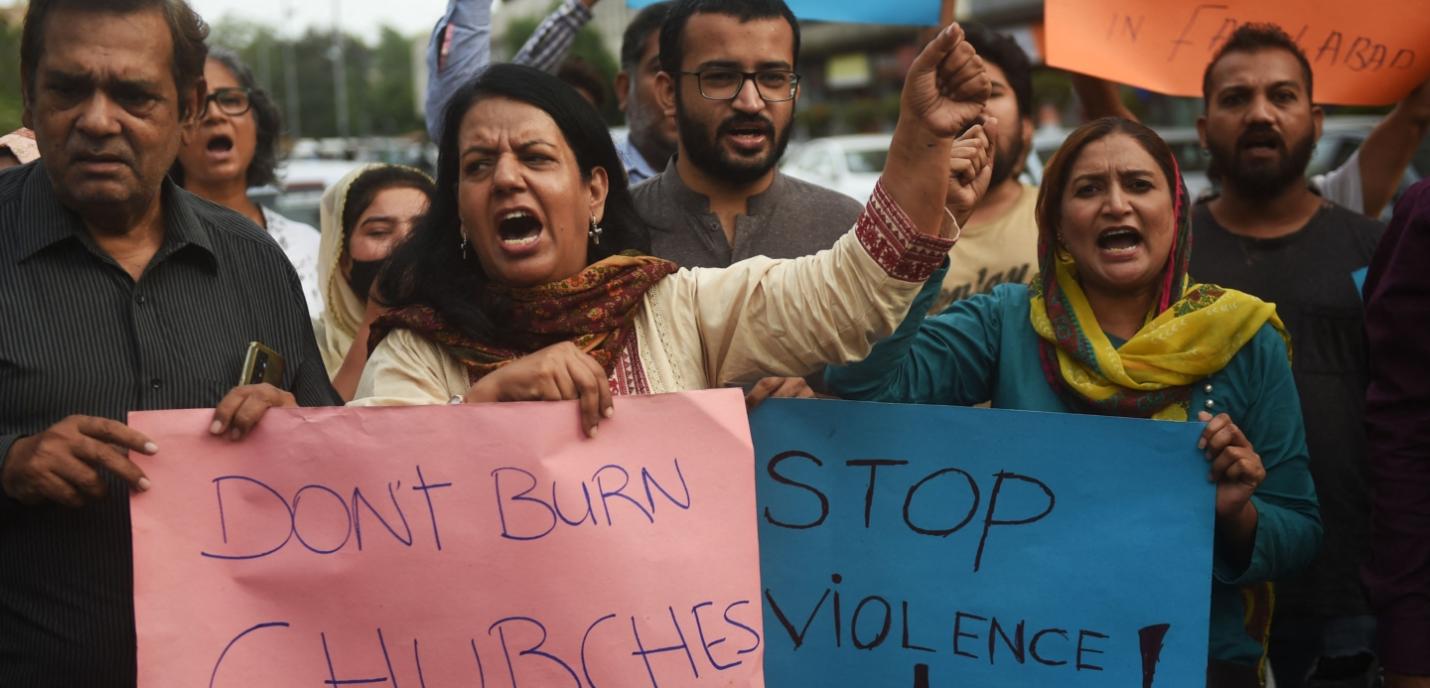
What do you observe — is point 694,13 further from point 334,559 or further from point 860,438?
point 334,559

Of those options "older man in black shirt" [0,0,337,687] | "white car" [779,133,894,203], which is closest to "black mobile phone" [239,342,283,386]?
"older man in black shirt" [0,0,337,687]

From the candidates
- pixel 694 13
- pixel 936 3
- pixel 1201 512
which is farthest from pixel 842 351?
pixel 936 3

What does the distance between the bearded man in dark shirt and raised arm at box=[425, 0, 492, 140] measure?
225 centimetres

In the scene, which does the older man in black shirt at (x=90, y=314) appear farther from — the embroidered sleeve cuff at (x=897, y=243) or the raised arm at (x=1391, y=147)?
the raised arm at (x=1391, y=147)

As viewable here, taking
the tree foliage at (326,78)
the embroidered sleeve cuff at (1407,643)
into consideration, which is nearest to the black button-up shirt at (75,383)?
the embroidered sleeve cuff at (1407,643)

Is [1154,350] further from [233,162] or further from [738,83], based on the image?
[233,162]

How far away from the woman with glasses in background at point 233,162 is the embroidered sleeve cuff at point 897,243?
2690mm

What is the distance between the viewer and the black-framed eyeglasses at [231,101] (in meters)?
4.69

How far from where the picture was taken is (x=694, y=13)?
142 inches

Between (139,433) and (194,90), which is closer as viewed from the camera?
(139,433)

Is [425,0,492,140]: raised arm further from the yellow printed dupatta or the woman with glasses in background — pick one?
the yellow printed dupatta

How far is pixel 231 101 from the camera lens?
4.75m

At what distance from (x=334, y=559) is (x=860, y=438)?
3.14ft

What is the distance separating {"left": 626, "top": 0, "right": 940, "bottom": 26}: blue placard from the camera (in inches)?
171
